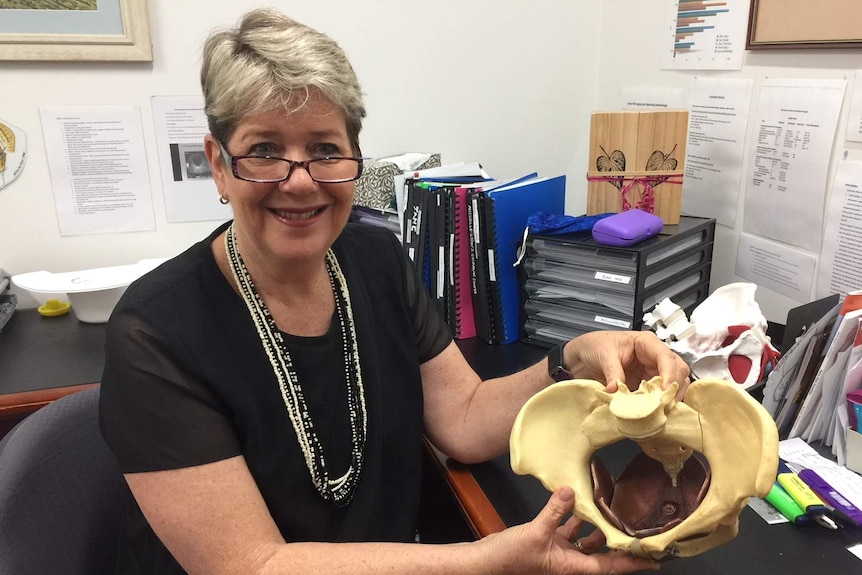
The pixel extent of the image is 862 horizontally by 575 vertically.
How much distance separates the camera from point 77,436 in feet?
3.20

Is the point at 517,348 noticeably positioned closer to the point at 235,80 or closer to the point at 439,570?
the point at 439,570

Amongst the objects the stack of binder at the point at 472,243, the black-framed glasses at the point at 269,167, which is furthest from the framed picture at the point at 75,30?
the black-framed glasses at the point at 269,167

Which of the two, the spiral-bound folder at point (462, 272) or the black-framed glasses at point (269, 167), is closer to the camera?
the black-framed glasses at point (269, 167)

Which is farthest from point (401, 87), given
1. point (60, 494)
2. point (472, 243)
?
point (60, 494)

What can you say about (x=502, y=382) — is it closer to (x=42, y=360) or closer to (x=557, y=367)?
(x=557, y=367)

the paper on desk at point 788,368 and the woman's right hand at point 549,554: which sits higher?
the paper on desk at point 788,368

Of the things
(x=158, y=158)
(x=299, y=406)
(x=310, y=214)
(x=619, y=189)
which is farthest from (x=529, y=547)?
(x=158, y=158)

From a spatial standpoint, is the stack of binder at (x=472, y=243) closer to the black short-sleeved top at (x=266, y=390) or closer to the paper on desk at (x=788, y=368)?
the black short-sleeved top at (x=266, y=390)

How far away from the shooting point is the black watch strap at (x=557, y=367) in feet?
3.29

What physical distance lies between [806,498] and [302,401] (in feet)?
2.29

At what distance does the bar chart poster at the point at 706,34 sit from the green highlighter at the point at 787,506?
95cm

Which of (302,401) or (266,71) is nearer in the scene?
(266,71)

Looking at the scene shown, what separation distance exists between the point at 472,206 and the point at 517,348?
333 millimetres

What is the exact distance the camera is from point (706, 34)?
1509 mm
